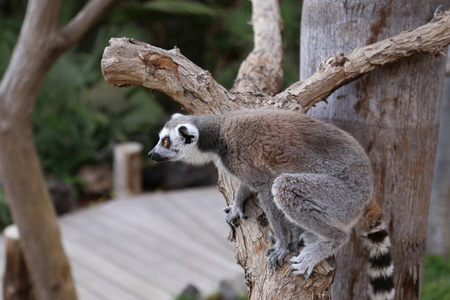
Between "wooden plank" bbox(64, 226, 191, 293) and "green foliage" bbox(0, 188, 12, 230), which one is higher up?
"green foliage" bbox(0, 188, 12, 230)

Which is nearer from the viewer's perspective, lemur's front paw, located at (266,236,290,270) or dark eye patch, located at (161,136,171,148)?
lemur's front paw, located at (266,236,290,270)

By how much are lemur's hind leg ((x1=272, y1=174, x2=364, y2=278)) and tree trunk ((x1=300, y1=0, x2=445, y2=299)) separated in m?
0.52

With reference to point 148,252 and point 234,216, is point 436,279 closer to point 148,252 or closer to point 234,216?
point 148,252

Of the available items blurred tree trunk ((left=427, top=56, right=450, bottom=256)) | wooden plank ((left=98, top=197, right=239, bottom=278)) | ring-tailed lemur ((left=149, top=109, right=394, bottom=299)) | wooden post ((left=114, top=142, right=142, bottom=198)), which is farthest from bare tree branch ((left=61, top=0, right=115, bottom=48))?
blurred tree trunk ((left=427, top=56, right=450, bottom=256))

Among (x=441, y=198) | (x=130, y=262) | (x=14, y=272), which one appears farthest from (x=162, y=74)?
(x=441, y=198)

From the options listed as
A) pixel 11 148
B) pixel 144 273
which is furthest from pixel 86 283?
pixel 11 148

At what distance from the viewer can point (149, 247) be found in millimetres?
5340

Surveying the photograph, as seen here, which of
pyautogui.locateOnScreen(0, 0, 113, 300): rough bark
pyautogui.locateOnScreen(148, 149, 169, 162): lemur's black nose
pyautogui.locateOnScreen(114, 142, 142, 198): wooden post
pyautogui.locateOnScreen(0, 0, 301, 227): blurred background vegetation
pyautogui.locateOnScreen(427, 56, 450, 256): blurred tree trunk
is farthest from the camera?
pyautogui.locateOnScreen(0, 0, 301, 227): blurred background vegetation

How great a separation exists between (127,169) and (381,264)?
16.4ft

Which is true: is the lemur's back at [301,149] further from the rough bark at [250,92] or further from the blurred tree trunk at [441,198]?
the blurred tree trunk at [441,198]

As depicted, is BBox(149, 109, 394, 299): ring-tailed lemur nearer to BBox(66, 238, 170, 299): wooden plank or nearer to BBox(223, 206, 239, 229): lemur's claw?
BBox(223, 206, 239, 229): lemur's claw

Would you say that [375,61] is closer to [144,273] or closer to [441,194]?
[441,194]

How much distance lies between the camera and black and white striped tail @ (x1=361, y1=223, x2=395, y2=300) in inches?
93.1

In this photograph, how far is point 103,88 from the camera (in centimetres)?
808
